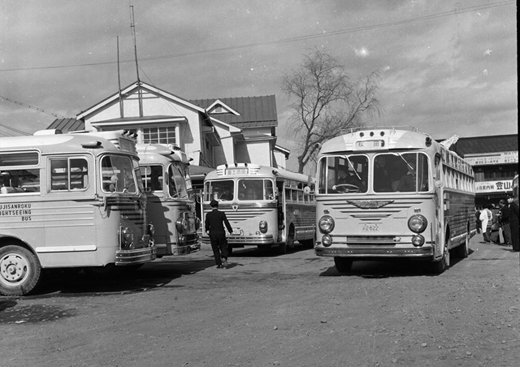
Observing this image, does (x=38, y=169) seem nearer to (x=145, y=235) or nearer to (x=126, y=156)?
(x=126, y=156)

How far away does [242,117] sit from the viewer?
5188 cm

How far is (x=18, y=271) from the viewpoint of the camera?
11570mm

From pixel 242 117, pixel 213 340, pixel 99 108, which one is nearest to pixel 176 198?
pixel 213 340

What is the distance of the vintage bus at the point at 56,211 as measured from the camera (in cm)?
1143

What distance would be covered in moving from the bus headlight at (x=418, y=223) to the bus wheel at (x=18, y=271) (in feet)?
23.6

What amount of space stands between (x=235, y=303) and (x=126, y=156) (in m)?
4.06

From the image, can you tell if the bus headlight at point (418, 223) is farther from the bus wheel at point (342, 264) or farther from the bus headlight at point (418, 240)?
the bus wheel at point (342, 264)

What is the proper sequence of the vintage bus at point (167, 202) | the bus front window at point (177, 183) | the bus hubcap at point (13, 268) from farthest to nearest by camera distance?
the bus front window at point (177, 183), the vintage bus at point (167, 202), the bus hubcap at point (13, 268)

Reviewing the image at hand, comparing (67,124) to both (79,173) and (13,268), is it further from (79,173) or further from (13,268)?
(79,173)

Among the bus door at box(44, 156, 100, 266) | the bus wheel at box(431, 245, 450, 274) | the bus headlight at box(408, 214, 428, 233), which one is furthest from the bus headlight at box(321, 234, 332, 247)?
the bus door at box(44, 156, 100, 266)

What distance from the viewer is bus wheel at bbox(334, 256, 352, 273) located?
13891mm

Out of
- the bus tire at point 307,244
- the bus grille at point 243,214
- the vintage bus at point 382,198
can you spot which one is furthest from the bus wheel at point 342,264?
the bus tire at point 307,244

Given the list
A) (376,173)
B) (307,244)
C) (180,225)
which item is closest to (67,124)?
(307,244)

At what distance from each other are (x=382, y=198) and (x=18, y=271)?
718cm
